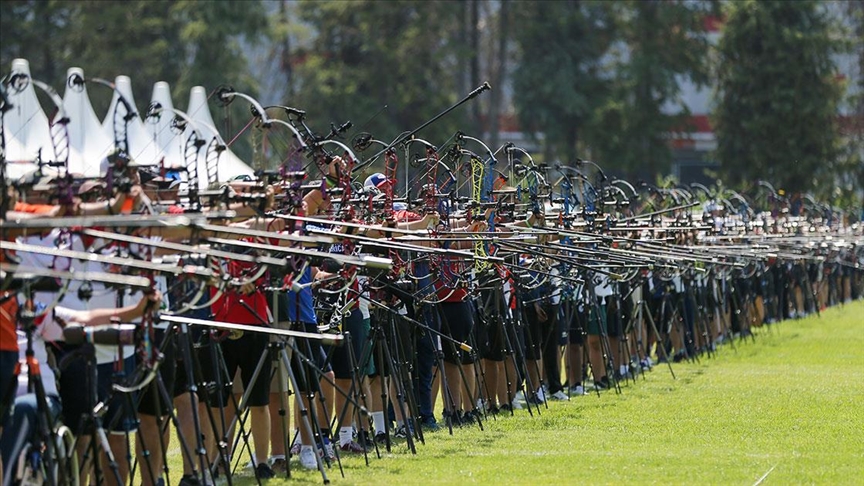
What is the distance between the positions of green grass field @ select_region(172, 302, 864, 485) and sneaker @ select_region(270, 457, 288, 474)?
9 cm

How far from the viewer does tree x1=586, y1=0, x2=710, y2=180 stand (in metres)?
47.6

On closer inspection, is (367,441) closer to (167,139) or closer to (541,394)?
(541,394)

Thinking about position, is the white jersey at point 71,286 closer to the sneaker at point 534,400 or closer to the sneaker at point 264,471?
the sneaker at point 264,471

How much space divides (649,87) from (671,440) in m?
37.6

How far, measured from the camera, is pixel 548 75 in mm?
47688

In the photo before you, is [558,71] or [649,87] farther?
A: [649,87]

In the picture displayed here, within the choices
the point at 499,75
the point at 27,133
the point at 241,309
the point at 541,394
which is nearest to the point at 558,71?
the point at 499,75

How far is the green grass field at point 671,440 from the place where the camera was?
9836mm

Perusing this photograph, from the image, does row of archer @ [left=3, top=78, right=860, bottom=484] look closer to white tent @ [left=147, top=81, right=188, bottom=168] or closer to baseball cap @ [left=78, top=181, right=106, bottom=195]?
baseball cap @ [left=78, top=181, right=106, bottom=195]

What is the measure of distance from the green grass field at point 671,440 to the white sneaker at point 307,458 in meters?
0.09

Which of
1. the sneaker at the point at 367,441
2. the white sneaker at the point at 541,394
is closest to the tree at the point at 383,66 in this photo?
the white sneaker at the point at 541,394

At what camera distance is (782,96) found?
45656 millimetres

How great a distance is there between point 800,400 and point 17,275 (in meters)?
8.80

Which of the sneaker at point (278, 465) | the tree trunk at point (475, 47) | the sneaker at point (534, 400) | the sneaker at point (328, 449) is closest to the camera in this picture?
the sneaker at point (278, 465)
